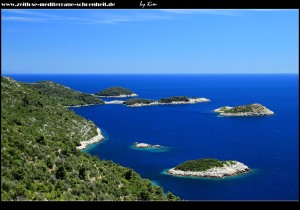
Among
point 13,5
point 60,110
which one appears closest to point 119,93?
point 60,110

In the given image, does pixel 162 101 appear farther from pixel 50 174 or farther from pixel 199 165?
pixel 50 174

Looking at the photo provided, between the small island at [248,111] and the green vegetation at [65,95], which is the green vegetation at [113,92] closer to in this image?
the green vegetation at [65,95]

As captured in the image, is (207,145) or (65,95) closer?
(207,145)

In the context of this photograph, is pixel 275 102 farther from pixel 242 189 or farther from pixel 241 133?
pixel 242 189

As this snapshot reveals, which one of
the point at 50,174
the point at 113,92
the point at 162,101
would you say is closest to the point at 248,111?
the point at 162,101

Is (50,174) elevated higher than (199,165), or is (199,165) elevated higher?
(50,174)

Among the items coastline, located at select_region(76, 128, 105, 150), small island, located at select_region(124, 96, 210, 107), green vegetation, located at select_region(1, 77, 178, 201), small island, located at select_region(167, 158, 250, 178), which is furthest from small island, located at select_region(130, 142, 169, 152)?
small island, located at select_region(124, 96, 210, 107)

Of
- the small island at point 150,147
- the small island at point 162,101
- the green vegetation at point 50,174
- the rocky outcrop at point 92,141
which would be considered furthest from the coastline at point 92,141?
the small island at point 162,101
